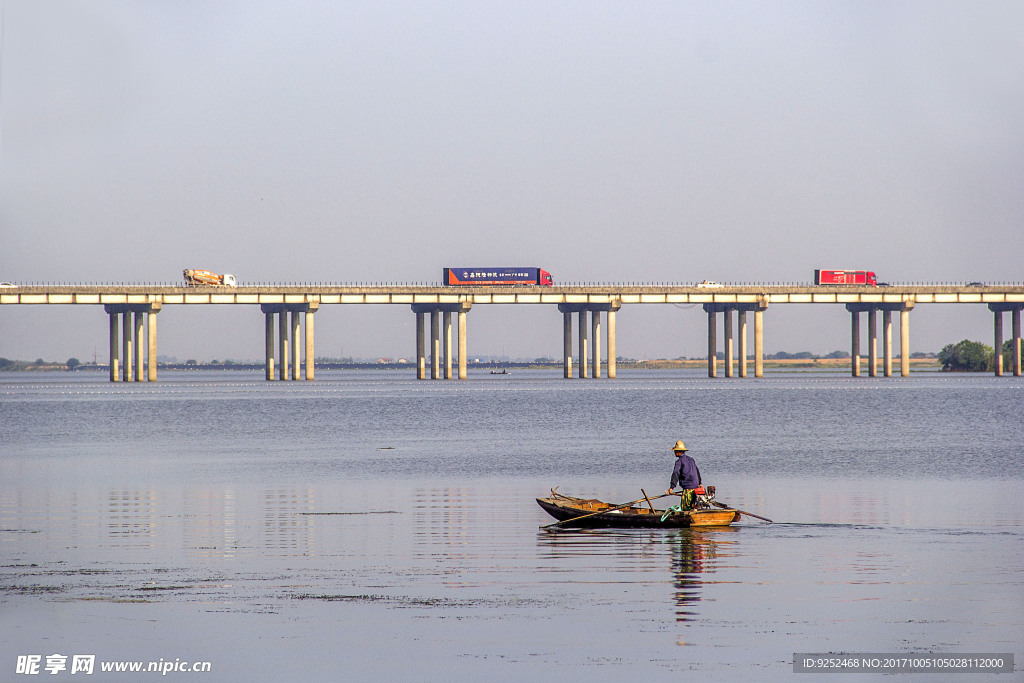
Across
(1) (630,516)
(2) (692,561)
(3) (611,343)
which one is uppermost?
(3) (611,343)

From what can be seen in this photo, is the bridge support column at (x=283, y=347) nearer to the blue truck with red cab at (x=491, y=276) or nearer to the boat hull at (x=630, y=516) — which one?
the blue truck with red cab at (x=491, y=276)

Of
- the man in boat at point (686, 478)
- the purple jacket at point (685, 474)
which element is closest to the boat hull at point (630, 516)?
the man in boat at point (686, 478)

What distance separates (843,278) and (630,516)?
518ft

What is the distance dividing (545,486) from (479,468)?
727cm

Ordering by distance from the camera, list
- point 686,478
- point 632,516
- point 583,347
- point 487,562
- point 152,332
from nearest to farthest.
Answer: point 487,562 → point 632,516 → point 686,478 → point 152,332 → point 583,347

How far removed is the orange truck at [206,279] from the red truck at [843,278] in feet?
274

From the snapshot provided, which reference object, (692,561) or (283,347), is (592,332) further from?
(692,561)

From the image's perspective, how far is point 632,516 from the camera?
29234 millimetres

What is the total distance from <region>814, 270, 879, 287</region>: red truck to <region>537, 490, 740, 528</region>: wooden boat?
155 meters

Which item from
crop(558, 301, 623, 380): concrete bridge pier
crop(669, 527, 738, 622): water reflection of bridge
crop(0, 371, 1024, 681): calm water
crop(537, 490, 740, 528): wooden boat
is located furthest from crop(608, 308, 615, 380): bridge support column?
crop(669, 527, 738, 622): water reflection of bridge

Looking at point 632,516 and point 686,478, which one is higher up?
point 686,478

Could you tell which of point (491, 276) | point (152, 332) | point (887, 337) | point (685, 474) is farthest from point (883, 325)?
point (685, 474)

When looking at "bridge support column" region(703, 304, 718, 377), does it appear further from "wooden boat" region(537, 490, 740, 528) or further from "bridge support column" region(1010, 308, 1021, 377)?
"wooden boat" region(537, 490, 740, 528)

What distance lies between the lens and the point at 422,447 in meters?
59.2
